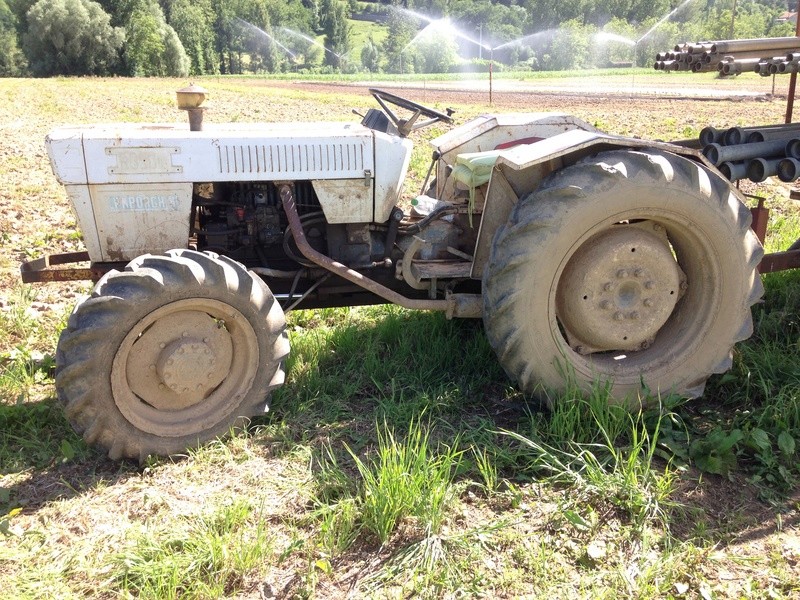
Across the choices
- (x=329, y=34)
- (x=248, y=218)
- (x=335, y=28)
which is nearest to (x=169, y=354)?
(x=248, y=218)

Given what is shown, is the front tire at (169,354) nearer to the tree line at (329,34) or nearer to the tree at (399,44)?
the tree line at (329,34)

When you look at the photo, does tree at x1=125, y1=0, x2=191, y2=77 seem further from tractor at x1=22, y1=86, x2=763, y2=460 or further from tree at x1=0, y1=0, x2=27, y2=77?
tractor at x1=22, y1=86, x2=763, y2=460

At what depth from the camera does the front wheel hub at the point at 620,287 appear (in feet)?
12.0

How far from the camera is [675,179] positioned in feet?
11.5

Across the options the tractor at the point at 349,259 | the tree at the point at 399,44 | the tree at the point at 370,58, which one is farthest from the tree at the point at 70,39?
the tractor at the point at 349,259

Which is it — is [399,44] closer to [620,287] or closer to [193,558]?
[620,287]

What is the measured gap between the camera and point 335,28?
10088 centimetres

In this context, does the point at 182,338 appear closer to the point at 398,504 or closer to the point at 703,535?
the point at 398,504

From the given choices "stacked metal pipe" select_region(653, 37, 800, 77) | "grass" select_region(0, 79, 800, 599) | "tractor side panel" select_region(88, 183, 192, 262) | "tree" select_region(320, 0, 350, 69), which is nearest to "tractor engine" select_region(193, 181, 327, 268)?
"tractor side panel" select_region(88, 183, 192, 262)

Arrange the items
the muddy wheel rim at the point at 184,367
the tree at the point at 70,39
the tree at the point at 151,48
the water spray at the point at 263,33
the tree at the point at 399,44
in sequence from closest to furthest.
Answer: the muddy wheel rim at the point at 184,367 < the tree at the point at 70,39 < the tree at the point at 151,48 < the tree at the point at 399,44 < the water spray at the point at 263,33

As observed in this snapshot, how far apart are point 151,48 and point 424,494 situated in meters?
56.8

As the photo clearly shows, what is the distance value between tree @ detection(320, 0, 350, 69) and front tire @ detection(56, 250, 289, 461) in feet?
311

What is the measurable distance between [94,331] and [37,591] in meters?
1.07

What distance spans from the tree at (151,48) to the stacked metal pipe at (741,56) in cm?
5402
